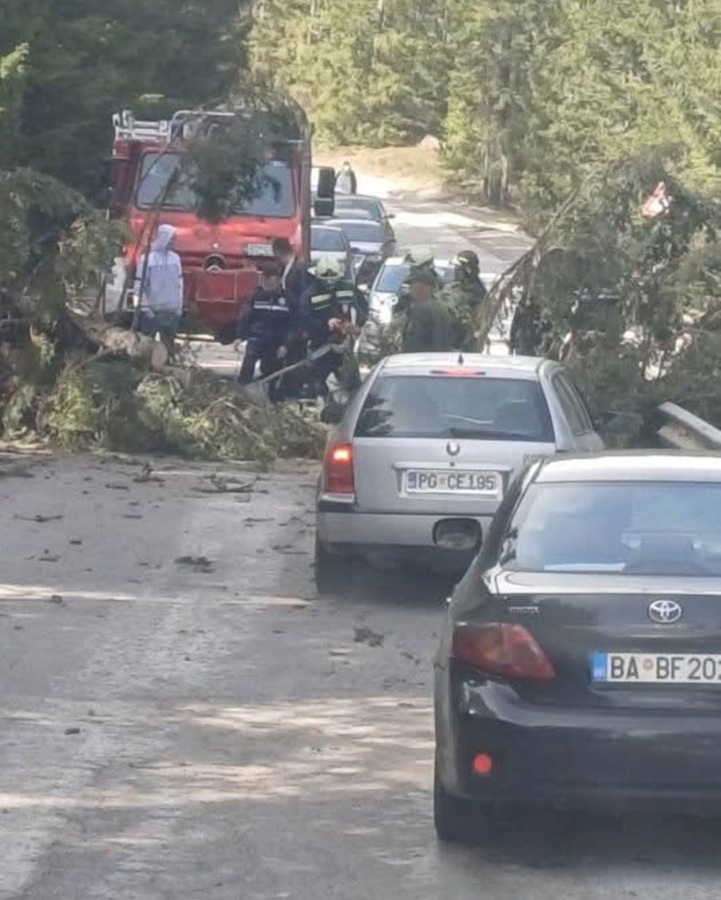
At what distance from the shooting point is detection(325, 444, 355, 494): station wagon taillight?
1305 cm

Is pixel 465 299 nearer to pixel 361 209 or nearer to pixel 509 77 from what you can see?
pixel 361 209

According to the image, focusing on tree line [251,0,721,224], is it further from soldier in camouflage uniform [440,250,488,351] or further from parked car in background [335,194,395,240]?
soldier in camouflage uniform [440,250,488,351]

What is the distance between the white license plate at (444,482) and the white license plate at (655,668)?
561cm

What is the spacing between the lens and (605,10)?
6538 cm

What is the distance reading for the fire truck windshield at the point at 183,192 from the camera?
81.5 feet

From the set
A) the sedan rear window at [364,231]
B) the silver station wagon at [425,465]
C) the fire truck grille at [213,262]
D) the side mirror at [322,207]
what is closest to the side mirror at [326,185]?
the side mirror at [322,207]

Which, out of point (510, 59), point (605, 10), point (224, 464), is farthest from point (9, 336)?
point (510, 59)

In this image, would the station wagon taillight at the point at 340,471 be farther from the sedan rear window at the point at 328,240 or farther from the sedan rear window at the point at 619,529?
the sedan rear window at the point at 328,240

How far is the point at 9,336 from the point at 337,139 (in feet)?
225

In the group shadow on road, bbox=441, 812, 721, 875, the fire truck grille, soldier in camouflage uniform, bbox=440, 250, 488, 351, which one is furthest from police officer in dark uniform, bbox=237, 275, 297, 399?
shadow on road, bbox=441, 812, 721, 875

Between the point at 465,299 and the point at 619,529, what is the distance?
43.9 ft

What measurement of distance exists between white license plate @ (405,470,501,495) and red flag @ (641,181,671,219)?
7551mm

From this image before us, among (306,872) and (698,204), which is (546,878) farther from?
(698,204)

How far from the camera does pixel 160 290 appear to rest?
22406 millimetres
